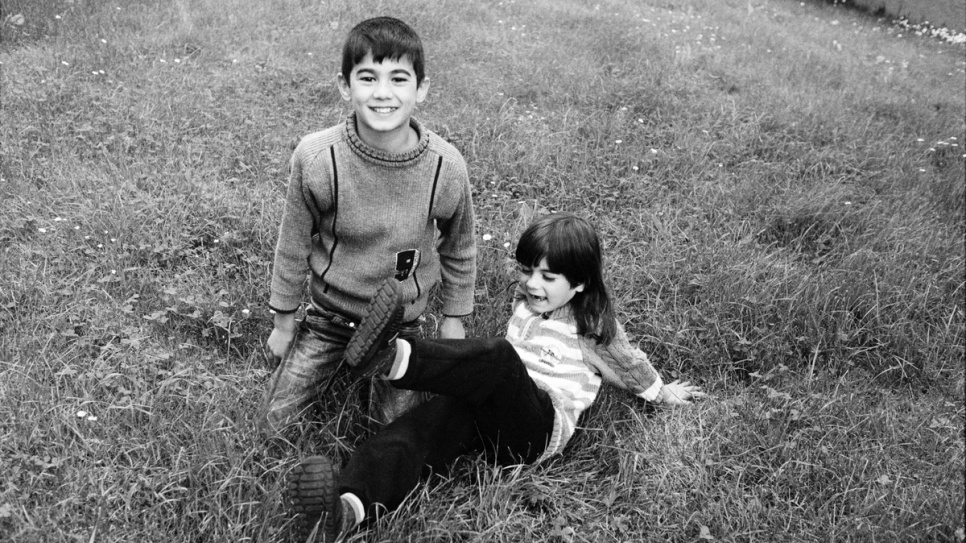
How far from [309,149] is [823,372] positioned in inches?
95.9

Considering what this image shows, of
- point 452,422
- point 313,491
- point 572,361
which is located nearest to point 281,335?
point 452,422

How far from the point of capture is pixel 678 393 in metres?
3.06

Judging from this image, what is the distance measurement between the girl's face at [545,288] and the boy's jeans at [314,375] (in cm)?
62

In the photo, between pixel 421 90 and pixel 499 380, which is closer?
pixel 499 380

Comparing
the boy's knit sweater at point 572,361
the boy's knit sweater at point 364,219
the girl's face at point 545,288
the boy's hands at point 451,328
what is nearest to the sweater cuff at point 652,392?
the boy's knit sweater at point 572,361

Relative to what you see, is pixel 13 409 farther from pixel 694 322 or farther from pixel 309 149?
pixel 694 322

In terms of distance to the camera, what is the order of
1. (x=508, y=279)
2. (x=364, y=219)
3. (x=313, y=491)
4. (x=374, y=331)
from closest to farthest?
(x=313, y=491) < (x=374, y=331) < (x=364, y=219) < (x=508, y=279)

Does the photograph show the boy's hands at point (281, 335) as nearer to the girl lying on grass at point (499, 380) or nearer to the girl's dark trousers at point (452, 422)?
the girl lying on grass at point (499, 380)

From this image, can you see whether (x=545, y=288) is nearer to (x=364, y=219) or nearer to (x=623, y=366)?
(x=623, y=366)

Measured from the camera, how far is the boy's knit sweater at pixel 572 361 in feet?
9.19

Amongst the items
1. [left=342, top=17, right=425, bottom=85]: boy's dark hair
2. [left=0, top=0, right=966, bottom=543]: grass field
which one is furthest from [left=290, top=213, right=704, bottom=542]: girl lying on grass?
[left=342, top=17, right=425, bottom=85]: boy's dark hair

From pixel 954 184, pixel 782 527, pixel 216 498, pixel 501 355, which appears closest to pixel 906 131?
pixel 954 184

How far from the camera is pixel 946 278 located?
386 cm

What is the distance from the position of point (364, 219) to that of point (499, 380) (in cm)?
73
